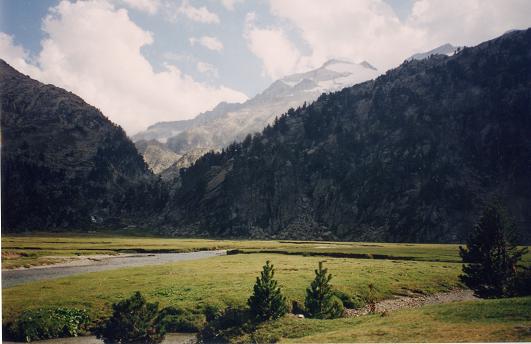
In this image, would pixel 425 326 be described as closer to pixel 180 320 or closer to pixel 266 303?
pixel 266 303

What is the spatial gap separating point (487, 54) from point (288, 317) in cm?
18982

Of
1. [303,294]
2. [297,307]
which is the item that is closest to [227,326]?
[297,307]

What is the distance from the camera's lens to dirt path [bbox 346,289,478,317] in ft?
124

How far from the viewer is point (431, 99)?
181500 millimetres

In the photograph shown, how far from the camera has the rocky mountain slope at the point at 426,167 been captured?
146m

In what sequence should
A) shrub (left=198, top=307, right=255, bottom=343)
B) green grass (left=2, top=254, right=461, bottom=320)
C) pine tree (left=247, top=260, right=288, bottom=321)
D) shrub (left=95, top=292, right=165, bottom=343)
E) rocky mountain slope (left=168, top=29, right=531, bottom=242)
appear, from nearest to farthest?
1. shrub (left=95, top=292, right=165, bottom=343)
2. shrub (left=198, top=307, right=255, bottom=343)
3. pine tree (left=247, top=260, right=288, bottom=321)
4. green grass (left=2, top=254, right=461, bottom=320)
5. rocky mountain slope (left=168, top=29, right=531, bottom=242)

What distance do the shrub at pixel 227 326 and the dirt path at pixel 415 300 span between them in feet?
35.8

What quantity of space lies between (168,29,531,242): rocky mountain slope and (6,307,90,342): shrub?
134165mm

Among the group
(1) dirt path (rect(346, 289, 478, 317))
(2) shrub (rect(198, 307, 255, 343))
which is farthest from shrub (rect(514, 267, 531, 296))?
(2) shrub (rect(198, 307, 255, 343))

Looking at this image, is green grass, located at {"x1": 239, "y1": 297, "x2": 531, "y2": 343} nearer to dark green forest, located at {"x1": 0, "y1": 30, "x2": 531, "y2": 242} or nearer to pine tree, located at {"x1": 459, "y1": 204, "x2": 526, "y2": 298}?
pine tree, located at {"x1": 459, "y1": 204, "x2": 526, "y2": 298}

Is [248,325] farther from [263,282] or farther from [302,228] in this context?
[302,228]

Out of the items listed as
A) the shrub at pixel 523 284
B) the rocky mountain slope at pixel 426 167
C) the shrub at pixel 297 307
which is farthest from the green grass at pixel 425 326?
the rocky mountain slope at pixel 426 167

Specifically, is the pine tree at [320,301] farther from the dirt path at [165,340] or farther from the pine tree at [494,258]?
the pine tree at [494,258]

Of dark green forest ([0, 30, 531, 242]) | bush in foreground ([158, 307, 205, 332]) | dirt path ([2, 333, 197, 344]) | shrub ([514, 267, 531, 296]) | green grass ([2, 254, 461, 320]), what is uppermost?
dark green forest ([0, 30, 531, 242])
